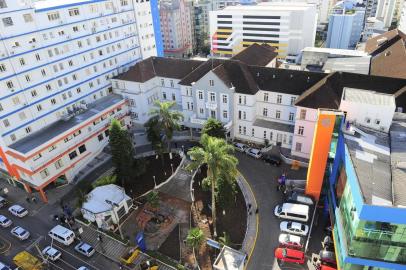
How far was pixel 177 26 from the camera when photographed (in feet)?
405

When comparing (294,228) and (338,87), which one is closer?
(294,228)

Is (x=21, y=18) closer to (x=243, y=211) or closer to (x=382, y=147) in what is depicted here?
(x=243, y=211)

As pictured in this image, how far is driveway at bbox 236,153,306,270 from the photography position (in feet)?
122

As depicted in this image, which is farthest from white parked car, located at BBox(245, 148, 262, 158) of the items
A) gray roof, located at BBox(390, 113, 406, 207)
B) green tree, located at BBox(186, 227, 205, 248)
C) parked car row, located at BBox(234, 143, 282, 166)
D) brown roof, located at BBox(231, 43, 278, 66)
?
green tree, located at BBox(186, 227, 205, 248)

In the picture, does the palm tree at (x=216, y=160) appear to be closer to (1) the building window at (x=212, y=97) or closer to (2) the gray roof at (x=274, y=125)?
(1) the building window at (x=212, y=97)

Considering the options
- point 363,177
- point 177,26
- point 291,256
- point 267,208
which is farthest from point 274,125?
point 177,26

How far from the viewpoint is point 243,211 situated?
43.7m

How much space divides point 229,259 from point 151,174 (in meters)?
22.2

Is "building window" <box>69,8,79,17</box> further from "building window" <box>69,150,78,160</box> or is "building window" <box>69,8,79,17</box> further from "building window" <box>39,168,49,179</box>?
"building window" <box>39,168,49,179</box>

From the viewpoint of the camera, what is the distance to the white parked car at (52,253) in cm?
3969

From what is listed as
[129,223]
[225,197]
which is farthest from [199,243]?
[129,223]

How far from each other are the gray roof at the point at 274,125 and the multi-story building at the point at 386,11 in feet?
371

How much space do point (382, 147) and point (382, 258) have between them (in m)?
12.4

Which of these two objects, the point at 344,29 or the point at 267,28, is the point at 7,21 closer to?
the point at 267,28
